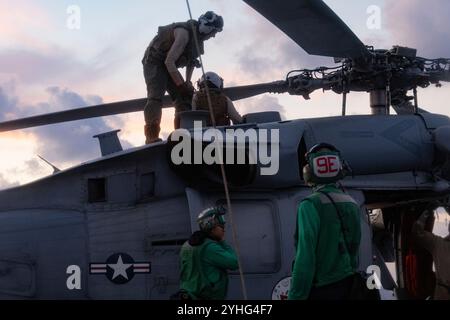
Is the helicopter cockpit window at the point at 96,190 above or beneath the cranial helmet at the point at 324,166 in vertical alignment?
above

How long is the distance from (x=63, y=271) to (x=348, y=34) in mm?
3553

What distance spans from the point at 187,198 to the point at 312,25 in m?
1.99

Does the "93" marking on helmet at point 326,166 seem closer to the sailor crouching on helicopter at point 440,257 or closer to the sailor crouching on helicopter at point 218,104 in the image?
the sailor crouching on helicopter at point 218,104

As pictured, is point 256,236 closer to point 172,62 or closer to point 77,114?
point 172,62

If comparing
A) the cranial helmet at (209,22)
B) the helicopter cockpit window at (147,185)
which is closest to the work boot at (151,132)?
the helicopter cockpit window at (147,185)

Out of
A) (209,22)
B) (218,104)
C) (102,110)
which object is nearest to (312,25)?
(209,22)

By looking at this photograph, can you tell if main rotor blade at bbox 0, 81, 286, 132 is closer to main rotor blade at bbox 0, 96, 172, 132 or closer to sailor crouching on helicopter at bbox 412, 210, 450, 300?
main rotor blade at bbox 0, 96, 172, 132

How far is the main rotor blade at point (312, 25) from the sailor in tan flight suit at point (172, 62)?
136 cm

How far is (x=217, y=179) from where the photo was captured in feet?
19.5

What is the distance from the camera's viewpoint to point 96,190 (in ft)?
20.4

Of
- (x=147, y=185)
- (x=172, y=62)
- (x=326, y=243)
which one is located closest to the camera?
(x=326, y=243)

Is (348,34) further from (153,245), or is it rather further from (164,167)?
(153,245)

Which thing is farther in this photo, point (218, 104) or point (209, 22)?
point (218, 104)

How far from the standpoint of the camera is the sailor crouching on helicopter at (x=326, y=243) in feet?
12.3
